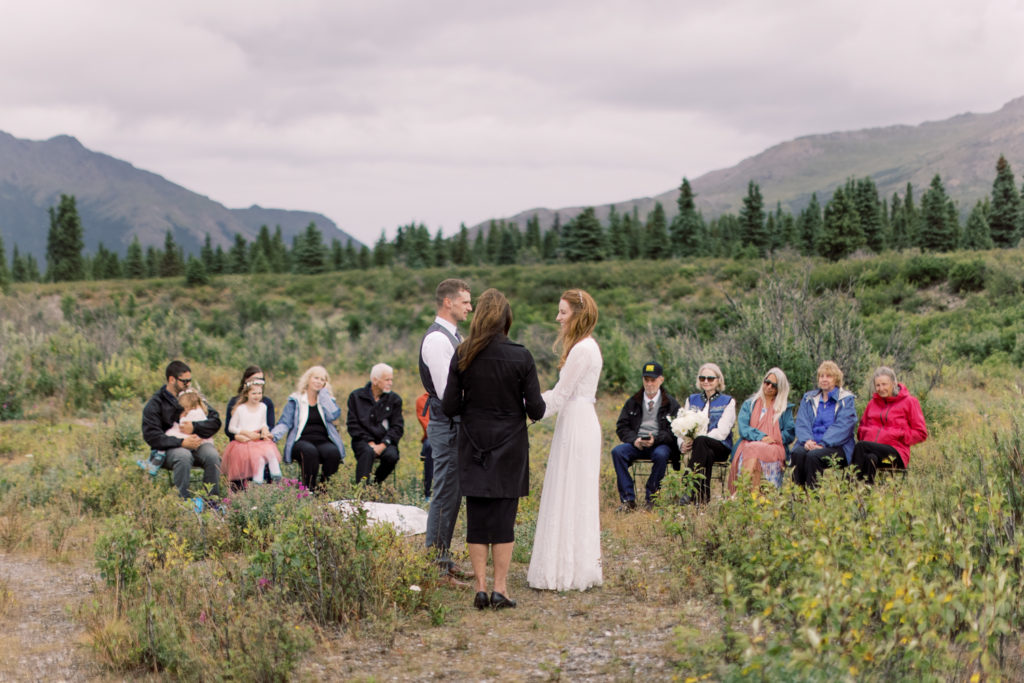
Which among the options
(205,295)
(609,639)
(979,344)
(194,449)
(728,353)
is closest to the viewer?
(609,639)

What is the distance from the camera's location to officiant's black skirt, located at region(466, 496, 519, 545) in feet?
15.9

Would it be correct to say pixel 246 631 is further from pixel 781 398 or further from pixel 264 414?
pixel 781 398

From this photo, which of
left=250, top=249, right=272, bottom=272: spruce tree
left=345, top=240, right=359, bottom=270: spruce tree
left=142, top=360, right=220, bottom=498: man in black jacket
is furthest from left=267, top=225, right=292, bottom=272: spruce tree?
left=142, top=360, right=220, bottom=498: man in black jacket

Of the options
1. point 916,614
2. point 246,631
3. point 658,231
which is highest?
point 658,231

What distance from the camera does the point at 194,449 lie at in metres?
7.48

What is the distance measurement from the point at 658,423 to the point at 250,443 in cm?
402

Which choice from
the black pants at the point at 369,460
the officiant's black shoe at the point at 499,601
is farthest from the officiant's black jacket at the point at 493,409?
the black pants at the point at 369,460

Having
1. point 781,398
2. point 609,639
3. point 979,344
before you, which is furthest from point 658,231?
point 609,639

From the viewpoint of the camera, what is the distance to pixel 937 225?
5078 centimetres

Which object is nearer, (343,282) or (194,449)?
(194,449)

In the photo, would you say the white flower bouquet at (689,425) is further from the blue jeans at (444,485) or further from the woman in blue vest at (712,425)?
the blue jeans at (444,485)

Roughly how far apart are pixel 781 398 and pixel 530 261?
158 feet

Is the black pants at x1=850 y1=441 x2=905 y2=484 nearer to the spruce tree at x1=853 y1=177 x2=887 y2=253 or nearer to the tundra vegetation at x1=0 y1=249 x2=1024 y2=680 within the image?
the tundra vegetation at x1=0 y1=249 x2=1024 y2=680

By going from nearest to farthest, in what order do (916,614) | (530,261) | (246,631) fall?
(916,614), (246,631), (530,261)
